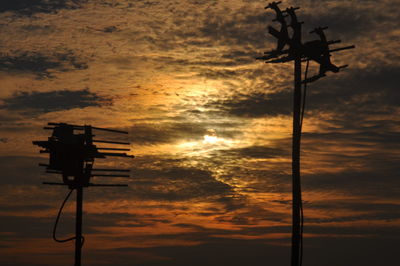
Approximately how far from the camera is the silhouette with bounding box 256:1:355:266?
1688 centimetres

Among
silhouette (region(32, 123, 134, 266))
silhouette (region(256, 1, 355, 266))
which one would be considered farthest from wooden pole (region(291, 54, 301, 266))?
silhouette (region(32, 123, 134, 266))

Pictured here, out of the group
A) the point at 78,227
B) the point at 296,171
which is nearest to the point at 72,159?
the point at 78,227

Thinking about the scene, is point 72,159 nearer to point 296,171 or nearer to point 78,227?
point 78,227

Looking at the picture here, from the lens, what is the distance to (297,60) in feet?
58.6

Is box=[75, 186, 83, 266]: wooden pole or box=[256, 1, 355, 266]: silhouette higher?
box=[256, 1, 355, 266]: silhouette

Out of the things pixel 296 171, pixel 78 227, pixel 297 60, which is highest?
pixel 297 60

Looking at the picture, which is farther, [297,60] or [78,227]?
[78,227]

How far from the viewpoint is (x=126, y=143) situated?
77.2 feet

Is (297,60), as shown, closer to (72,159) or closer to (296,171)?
(296,171)

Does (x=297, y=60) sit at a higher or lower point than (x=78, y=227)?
higher

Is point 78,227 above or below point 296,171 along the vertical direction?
below

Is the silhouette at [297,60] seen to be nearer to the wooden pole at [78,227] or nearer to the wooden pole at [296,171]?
the wooden pole at [296,171]

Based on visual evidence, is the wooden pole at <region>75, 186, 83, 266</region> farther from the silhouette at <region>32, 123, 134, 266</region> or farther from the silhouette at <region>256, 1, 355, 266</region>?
the silhouette at <region>256, 1, 355, 266</region>

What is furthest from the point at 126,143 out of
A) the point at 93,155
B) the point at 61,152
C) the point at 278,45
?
the point at 278,45
